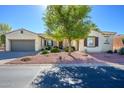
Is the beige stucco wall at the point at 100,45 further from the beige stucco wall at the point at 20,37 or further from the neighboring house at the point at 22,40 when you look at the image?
the neighboring house at the point at 22,40

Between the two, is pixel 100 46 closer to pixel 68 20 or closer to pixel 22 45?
pixel 68 20

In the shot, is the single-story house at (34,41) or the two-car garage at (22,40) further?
the two-car garage at (22,40)

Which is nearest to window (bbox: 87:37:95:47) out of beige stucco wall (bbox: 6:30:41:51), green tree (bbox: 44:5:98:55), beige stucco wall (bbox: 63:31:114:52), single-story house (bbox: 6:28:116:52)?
single-story house (bbox: 6:28:116:52)

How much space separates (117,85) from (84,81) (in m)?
1.34

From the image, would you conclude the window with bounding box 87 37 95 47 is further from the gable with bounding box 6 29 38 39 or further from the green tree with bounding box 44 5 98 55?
the gable with bounding box 6 29 38 39

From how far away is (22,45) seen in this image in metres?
29.2

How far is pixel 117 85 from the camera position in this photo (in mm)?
7168

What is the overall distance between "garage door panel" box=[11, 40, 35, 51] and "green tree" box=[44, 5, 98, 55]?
41.3 feet

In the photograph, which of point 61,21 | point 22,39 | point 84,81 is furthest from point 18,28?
point 84,81

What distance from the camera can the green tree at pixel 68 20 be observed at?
54.1 ft

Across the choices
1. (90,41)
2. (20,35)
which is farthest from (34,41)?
(90,41)

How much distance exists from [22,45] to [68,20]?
47.3ft

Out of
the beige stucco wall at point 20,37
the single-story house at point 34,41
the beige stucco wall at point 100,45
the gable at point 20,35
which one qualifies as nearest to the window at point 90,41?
the single-story house at point 34,41

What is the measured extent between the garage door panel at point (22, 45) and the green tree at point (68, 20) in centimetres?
1258
